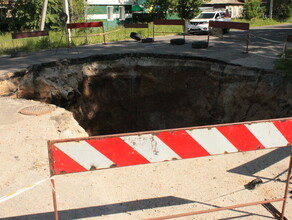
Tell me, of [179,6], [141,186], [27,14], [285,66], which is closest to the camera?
[141,186]

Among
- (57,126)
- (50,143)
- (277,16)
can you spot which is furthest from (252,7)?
(50,143)

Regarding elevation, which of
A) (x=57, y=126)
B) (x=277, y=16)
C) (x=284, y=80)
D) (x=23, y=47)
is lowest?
(x=57, y=126)

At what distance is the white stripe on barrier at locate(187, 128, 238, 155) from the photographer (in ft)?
10.6

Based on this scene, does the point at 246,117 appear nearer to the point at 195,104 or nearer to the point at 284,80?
the point at 284,80

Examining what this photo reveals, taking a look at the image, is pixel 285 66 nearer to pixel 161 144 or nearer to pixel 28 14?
pixel 161 144

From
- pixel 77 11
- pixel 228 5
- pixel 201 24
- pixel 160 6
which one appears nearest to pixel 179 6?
pixel 160 6

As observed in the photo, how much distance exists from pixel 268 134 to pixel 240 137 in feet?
1.18

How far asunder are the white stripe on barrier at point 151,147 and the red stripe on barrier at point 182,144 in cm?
5

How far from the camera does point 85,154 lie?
9.84ft

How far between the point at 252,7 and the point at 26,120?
39865 mm

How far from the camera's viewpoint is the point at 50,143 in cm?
283

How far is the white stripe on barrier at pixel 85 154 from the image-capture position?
2924 millimetres

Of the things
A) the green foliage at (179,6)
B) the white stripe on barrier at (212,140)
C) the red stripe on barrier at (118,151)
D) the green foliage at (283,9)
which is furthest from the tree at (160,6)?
the red stripe on barrier at (118,151)

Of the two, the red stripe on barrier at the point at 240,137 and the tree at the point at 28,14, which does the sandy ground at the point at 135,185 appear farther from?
the tree at the point at 28,14
